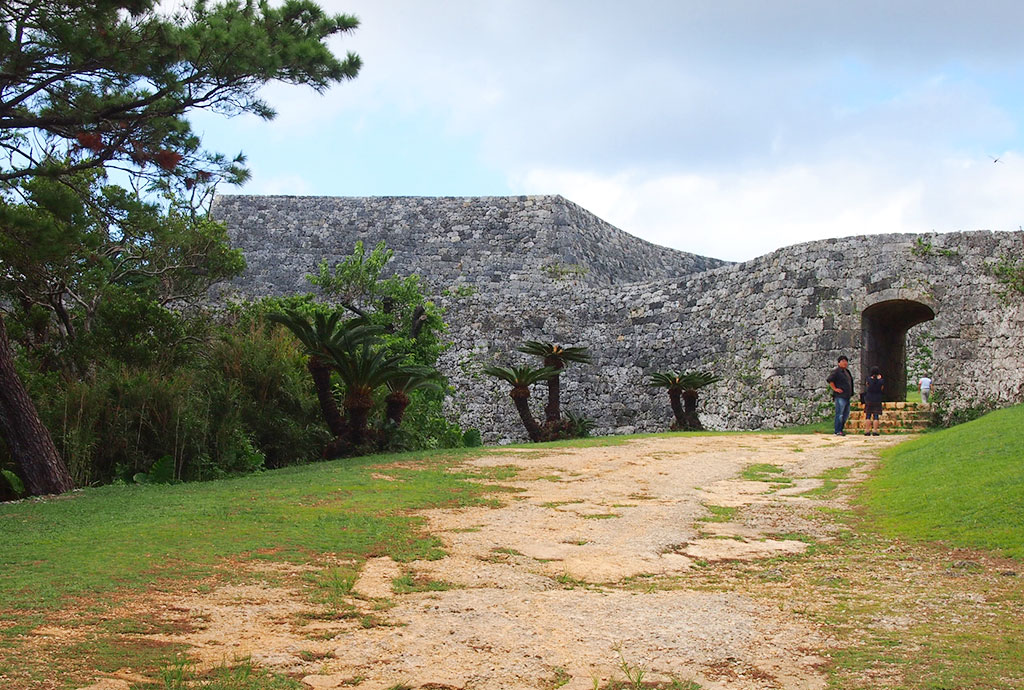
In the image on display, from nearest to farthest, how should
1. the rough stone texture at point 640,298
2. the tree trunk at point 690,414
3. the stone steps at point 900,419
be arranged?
the stone steps at point 900,419
the rough stone texture at point 640,298
the tree trunk at point 690,414

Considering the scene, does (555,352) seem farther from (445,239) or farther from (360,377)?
(445,239)

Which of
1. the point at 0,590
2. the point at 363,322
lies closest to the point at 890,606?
the point at 0,590

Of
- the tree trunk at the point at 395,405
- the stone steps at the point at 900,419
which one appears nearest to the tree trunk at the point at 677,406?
the stone steps at the point at 900,419

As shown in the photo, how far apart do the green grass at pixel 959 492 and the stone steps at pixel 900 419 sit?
4.98 metres

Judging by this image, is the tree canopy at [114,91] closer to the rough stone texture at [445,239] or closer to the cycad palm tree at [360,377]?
the cycad palm tree at [360,377]

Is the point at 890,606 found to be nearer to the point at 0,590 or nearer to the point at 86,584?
the point at 86,584

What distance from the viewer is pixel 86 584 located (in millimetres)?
4457

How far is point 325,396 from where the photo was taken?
11156 mm

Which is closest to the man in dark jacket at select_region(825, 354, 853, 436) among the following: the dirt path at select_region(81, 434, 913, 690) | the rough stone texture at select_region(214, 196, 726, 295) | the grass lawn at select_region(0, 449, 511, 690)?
the dirt path at select_region(81, 434, 913, 690)

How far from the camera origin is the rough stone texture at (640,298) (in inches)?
599

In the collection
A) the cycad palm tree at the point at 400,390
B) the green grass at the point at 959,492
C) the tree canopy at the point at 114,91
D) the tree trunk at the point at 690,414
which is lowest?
the green grass at the point at 959,492

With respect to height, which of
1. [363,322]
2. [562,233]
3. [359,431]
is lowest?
[359,431]

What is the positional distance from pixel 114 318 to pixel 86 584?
9.63 m

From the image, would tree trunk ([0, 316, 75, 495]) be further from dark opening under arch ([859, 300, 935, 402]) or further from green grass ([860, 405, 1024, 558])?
dark opening under arch ([859, 300, 935, 402])
